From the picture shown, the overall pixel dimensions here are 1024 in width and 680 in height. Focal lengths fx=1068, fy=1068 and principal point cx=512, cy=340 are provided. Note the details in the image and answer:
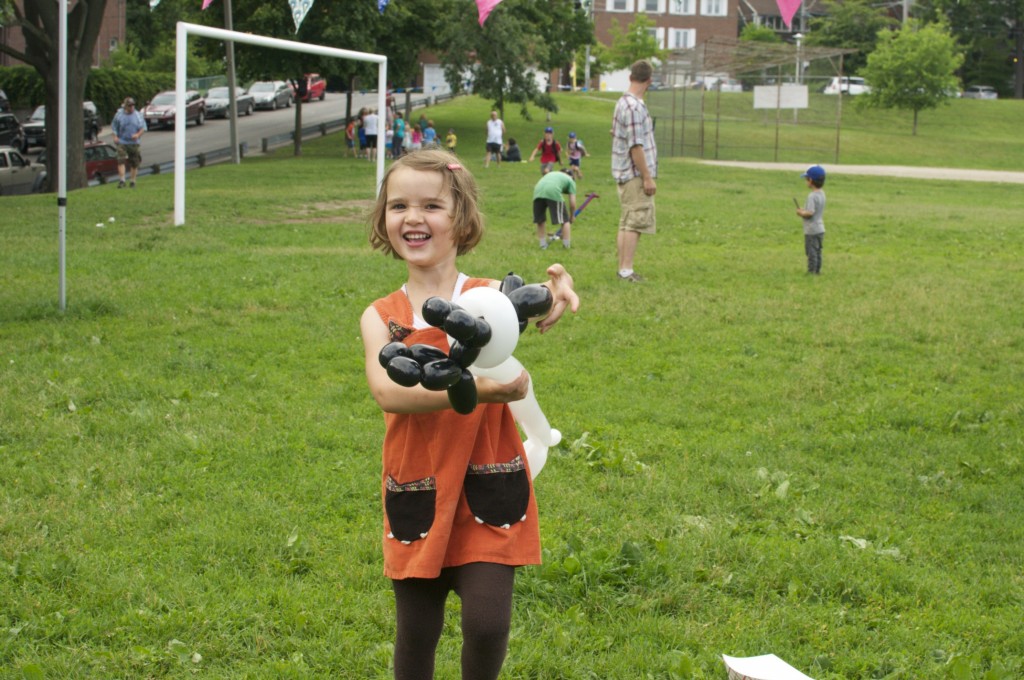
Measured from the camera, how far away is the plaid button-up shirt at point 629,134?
32.0 ft

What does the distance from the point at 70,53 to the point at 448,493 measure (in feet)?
75.4

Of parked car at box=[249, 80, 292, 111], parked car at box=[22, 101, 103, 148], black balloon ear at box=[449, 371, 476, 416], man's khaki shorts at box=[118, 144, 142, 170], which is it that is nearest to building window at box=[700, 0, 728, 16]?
parked car at box=[249, 80, 292, 111]

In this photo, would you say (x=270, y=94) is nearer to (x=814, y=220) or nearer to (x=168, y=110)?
(x=168, y=110)

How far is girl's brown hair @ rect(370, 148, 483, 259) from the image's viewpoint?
259 centimetres

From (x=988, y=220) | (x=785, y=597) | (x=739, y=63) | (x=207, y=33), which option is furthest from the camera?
(x=739, y=63)

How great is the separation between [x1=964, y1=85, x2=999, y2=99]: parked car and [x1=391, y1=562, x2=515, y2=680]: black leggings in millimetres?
77455

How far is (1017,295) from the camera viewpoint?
1007cm

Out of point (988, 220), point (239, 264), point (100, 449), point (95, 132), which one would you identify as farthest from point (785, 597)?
point (95, 132)

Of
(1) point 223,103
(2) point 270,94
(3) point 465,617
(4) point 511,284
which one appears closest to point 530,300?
(4) point 511,284

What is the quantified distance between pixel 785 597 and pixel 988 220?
49.6 ft

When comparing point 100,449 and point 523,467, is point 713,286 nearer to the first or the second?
point 100,449

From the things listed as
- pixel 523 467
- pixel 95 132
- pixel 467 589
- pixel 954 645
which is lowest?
pixel 954 645

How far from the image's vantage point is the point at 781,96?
30.9m

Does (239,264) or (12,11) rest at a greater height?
(12,11)
